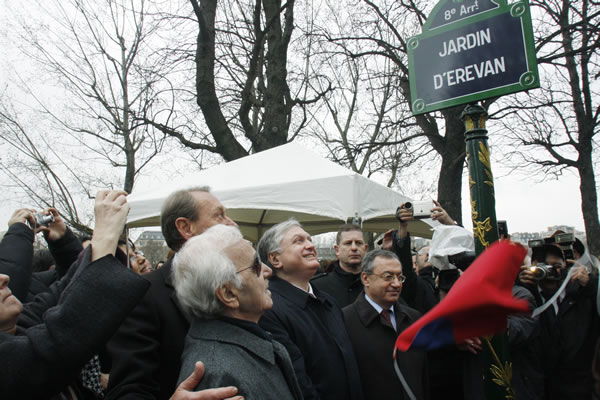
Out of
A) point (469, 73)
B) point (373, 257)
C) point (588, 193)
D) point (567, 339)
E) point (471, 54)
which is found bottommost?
point (567, 339)

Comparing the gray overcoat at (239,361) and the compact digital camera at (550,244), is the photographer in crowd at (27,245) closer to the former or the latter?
the gray overcoat at (239,361)

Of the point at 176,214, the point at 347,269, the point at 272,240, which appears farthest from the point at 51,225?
the point at 347,269

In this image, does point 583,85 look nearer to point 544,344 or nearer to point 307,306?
point 544,344

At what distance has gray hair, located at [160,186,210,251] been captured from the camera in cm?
212

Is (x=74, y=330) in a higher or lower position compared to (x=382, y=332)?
higher

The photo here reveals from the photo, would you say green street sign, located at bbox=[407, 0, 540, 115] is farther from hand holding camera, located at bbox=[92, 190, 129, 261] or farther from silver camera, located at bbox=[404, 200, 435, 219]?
hand holding camera, located at bbox=[92, 190, 129, 261]

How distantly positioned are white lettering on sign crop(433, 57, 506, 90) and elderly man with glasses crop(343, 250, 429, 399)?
1.16 m

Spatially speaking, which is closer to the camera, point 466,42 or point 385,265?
point 466,42

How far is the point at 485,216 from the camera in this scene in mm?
2408

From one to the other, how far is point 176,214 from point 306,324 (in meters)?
0.86

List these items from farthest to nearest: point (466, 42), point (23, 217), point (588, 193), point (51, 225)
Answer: point (588, 193) → point (51, 225) → point (466, 42) → point (23, 217)

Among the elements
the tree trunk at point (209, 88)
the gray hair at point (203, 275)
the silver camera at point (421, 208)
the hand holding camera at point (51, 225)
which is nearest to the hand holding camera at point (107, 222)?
the gray hair at point (203, 275)

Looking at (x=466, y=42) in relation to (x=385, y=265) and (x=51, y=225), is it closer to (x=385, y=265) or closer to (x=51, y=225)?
(x=385, y=265)

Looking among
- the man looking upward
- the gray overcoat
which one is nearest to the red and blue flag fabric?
the gray overcoat
